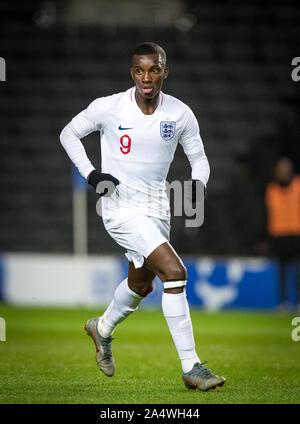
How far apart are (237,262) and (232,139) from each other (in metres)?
4.63

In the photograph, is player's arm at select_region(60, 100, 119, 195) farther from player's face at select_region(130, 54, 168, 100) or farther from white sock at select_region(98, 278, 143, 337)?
white sock at select_region(98, 278, 143, 337)

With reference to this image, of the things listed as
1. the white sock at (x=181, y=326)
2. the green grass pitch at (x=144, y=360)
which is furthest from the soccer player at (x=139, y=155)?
the green grass pitch at (x=144, y=360)

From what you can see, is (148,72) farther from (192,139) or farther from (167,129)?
(192,139)

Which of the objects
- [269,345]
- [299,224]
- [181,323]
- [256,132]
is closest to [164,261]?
[181,323]

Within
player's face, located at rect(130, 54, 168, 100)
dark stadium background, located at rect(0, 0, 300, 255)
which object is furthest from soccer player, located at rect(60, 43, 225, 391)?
dark stadium background, located at rect(0, 0, 300, 255)

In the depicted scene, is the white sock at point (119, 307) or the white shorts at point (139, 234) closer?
the white shorts at point (139, 234)

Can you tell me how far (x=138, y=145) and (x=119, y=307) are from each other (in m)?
1.09

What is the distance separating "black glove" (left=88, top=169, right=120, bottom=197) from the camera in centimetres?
527

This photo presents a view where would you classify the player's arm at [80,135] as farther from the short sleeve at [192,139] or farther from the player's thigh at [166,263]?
the player's thigh at [166,263]

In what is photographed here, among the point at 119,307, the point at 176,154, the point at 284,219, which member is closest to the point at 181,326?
the point at 119,307

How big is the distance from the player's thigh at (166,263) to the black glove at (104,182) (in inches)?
19.2

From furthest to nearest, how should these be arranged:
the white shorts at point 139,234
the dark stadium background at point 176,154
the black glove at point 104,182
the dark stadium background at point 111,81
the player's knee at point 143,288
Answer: the dark stadium background at point 111,81 → the dark stadium background at point 176,154 → the player's knee at point 143,288 → the black glove at point 104,182 → the white shorts at point 139,234

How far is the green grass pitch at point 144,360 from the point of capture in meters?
4.84

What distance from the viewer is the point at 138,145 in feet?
17.8
